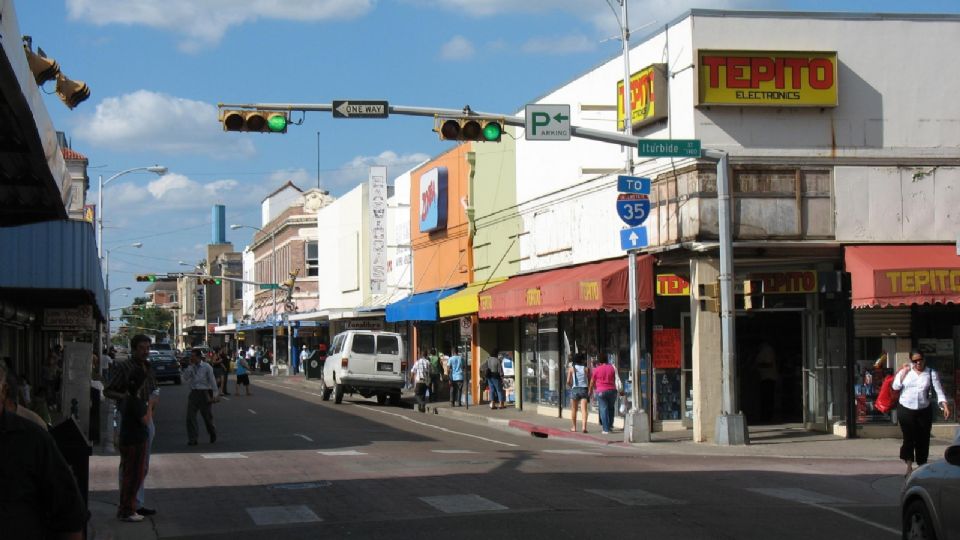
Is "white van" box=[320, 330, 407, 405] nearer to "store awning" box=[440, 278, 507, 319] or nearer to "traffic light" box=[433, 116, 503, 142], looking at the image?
"store awning" box=[440, 278, 507, 319]

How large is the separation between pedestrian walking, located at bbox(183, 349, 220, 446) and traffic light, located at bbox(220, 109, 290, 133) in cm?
556

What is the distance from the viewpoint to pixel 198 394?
2139cm

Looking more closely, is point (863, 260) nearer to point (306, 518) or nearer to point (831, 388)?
point (831, 388)

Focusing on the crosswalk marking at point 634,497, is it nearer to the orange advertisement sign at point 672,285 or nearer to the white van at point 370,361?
the orange advertisement sign at point 672,285

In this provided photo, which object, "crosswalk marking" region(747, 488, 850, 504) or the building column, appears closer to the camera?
"crosswalk marking" region(747, 488, 850, 504)

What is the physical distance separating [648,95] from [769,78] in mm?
2460

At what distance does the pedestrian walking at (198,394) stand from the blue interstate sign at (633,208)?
831cm

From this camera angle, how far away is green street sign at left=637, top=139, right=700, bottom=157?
19.6m

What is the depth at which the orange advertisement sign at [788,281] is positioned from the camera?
22.5 m

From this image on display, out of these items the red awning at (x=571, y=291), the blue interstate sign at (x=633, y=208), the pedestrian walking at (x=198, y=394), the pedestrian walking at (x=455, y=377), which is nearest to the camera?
the pedestrian walking at (x=198, y=394)

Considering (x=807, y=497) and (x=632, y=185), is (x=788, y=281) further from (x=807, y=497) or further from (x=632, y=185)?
(x=807, y=497)

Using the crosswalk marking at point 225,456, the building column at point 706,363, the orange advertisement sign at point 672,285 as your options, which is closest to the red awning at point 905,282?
the building column at point 706,363

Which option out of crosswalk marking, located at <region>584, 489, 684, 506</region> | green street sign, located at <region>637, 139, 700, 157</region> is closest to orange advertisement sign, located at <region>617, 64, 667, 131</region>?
green street sign, located at <region>637, 139, 700, 157</region>

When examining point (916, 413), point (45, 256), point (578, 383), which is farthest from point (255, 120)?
point (916, 413)
